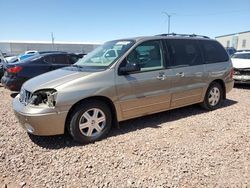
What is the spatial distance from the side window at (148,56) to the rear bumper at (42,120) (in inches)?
62.2

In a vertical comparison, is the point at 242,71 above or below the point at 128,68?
below

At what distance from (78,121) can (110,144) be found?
2.12ft

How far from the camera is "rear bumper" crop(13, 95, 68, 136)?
341 centimetres

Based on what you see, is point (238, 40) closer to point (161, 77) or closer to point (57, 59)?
point (57, 59)

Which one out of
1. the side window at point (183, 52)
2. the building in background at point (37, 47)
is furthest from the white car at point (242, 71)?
the building in background at point (37, 47)

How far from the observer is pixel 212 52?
5.62m

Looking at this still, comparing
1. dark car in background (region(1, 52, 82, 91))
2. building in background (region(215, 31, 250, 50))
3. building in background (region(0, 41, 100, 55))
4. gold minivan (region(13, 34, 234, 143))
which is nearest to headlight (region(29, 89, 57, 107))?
gold minivan (region(13, 34, 234, 143))

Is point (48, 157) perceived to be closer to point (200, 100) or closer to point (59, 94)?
point (59, 94)

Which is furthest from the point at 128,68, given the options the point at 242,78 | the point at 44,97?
the point at 242,78

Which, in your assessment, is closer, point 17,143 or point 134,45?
point 17,143

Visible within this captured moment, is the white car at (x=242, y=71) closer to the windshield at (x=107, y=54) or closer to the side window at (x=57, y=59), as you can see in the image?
the windshield at (x=107, y=54)

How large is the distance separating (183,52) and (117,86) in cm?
189

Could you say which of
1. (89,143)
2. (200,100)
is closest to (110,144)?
(89,143)

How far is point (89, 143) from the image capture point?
3.81m
